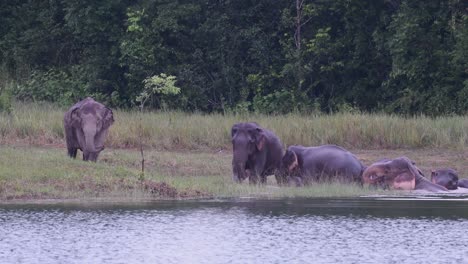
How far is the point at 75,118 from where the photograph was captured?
25469 millimetres

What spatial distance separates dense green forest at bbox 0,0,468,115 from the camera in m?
40.9

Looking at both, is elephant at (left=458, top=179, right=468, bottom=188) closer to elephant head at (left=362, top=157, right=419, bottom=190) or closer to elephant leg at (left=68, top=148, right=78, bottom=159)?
elephant head at (left=362, top=157, right=419, bottom=190)

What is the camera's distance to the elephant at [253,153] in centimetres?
2394

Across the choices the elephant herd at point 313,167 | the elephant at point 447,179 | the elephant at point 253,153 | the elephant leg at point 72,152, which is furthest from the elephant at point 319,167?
the elephant leg at point 72,152

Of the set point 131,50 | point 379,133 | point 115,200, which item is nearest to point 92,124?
point 115,200

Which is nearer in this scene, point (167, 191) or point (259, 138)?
point (167, 191)

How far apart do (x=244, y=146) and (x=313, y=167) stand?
1.57m

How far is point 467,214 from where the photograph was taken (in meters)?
19.3

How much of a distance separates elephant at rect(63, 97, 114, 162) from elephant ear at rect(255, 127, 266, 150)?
345cm

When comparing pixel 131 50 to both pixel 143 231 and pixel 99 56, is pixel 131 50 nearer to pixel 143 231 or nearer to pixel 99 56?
pixel 99 56

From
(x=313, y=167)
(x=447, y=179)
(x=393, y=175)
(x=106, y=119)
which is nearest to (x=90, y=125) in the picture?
(x=106, y=119)

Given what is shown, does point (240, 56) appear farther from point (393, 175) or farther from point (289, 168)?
point (393, 175)

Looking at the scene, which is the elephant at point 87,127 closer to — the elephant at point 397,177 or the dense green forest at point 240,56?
the elephant at point 397,177

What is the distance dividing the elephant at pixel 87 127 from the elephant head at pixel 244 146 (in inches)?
119
